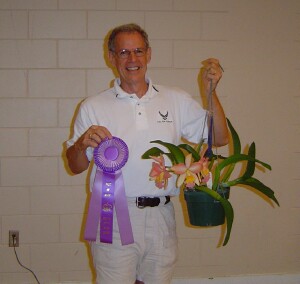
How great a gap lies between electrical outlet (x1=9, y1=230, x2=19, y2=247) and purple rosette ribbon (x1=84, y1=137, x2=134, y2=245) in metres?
1.22

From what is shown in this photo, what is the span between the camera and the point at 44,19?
8.32 feet

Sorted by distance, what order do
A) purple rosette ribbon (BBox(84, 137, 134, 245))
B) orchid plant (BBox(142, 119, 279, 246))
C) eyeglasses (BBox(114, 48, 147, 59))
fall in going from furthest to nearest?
eyeglasses (BBox(114, 48, 147, 59)), purple rosette ribbon (BBox(84, 137, 134, 245)), orchid plant (BBox(142, 119, 279, 246))

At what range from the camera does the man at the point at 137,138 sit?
5.19ft

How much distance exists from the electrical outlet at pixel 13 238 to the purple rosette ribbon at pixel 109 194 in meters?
1.22

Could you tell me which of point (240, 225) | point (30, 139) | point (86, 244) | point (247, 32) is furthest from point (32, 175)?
point (247, 32)

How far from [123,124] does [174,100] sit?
0.27m

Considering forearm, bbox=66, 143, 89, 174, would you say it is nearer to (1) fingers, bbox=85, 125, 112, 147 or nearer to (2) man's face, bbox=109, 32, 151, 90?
(1) fingers, bbox=85, 125, 112, 147

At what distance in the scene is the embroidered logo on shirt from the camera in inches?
64.9

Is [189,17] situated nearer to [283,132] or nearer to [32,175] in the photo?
[283,132]

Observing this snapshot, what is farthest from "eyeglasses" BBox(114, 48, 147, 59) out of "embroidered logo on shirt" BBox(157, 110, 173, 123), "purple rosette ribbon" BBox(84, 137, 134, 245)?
"purple rosette ribbon" BBox(84, 137, 134, 245)

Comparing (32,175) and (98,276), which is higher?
(32,175)

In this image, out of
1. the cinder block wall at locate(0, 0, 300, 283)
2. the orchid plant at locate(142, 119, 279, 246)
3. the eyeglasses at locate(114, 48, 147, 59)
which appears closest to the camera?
the orchid plant at locate(142, 119, 279, 246)

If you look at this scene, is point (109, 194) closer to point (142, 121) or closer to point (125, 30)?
point (142, 121)

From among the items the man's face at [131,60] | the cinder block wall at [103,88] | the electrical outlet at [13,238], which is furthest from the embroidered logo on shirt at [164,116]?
the electrical outlet at [13,238]
